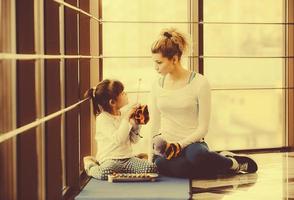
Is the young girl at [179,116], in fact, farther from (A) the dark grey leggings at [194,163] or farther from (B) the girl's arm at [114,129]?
(B) the girl's arm at [114,129]

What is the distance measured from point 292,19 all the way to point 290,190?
6.14 ft

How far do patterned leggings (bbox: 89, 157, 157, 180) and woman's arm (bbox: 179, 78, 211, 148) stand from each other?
0.25 meters

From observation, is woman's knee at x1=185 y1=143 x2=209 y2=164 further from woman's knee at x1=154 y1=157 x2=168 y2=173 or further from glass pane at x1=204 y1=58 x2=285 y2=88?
glass pane at x1=204 y1=58 x2=285 y2=88

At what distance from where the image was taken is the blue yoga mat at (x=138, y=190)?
10.3 ft

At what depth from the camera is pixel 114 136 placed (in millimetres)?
3588

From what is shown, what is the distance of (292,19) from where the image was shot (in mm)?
4879

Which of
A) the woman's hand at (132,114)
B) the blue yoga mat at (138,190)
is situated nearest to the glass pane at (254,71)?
the woman's hand at (132,114)

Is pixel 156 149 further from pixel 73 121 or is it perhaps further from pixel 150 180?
pixel 73 121

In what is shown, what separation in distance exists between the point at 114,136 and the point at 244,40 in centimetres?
1089

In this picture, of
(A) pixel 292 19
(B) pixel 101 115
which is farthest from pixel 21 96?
(A) pixel 292 19

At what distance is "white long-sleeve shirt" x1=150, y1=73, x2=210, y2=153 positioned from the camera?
3688mm

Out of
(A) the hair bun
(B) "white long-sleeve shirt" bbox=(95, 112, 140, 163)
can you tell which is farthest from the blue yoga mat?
(A) the hair bun

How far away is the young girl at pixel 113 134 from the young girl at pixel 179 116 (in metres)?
0.17

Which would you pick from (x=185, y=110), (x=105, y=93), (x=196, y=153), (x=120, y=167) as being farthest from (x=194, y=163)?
(x=105, y=93)
